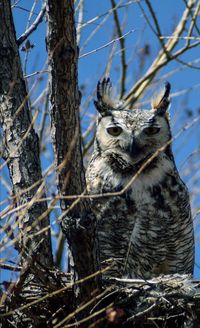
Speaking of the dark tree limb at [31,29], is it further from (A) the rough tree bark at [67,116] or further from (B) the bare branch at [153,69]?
(B) the bare branch at [153,69]

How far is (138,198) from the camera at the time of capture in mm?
3975

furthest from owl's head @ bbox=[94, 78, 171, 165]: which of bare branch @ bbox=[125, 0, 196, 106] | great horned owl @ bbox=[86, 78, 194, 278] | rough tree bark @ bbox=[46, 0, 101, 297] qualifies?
bare branch @ bbox=[125, 0, 196, 106]

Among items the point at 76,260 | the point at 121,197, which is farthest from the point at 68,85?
the point at 121,197

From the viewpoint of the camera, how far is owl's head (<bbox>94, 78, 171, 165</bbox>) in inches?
154

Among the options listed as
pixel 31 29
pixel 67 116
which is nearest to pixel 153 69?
pixel 31 29

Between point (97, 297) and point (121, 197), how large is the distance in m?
1.05

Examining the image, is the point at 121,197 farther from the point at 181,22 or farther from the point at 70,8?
the point at 181,22

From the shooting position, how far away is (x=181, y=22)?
18.9ft

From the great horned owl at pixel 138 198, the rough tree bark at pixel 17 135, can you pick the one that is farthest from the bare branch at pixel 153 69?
the rough tree bark at pixel 17 135

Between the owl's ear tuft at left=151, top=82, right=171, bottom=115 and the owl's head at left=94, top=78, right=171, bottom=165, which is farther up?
the owl's ear tuft at left=151, top=82, right=171, bottom=115

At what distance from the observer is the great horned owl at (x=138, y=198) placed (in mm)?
3918

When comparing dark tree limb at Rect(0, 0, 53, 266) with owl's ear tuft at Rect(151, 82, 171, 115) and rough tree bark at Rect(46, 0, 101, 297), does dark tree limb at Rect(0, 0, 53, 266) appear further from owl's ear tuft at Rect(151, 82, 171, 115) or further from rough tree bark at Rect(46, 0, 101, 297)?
owl's ear tuft at Rect(151, 82, 171, 115)

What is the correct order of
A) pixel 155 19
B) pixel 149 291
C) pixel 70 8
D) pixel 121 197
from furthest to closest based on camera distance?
pixel 155 19 → pixel 121 197 → pixel 149 291 → pixel 70 8

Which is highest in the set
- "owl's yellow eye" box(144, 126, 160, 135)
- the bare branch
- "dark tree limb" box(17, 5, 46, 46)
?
the bare branch
